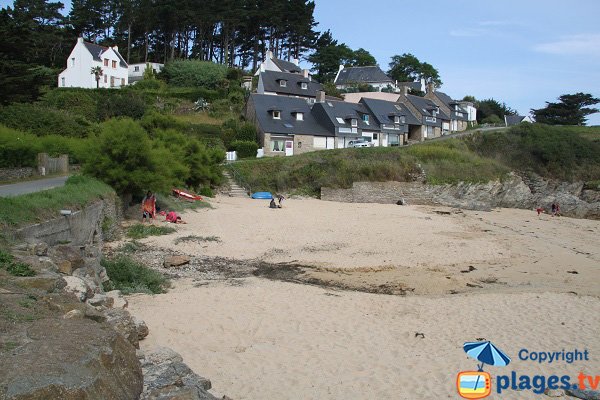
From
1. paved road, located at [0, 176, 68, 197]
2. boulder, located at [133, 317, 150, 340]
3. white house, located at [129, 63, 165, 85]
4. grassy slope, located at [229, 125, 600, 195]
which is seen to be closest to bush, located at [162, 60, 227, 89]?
white house, located at [129, 63, 165, 85]

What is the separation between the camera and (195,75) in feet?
179

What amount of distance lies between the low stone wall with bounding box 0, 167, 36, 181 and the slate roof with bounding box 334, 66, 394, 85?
54.7 m

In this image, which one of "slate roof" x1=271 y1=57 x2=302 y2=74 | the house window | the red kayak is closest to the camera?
the red kayak

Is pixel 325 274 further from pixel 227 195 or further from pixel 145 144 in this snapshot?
pixel 227 195

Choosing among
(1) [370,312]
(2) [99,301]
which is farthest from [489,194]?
(2) [99,301]

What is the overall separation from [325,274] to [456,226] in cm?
1203

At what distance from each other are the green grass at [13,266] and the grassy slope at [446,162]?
27.0 m

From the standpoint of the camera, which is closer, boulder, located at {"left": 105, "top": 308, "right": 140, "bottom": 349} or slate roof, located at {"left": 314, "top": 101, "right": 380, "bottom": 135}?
boulder, located at {"left": 105, "top": 308, "right": 140, "bottom": 349}

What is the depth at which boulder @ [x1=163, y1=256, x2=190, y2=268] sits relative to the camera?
45.7 ft

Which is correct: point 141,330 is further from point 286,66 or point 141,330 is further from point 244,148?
point 286,66

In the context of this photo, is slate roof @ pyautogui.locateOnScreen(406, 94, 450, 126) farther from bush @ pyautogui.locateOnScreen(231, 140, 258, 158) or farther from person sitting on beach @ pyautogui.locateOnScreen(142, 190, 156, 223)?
person sitting on beach @ pyautogui.locateOnScreen(142, 190, 156, 223)

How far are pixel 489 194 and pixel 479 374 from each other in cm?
3283

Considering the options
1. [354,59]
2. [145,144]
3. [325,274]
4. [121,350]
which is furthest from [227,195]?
[354,59]

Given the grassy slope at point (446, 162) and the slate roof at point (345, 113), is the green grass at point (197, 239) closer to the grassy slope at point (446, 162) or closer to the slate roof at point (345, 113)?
the grassy slope at point (446, 162)
